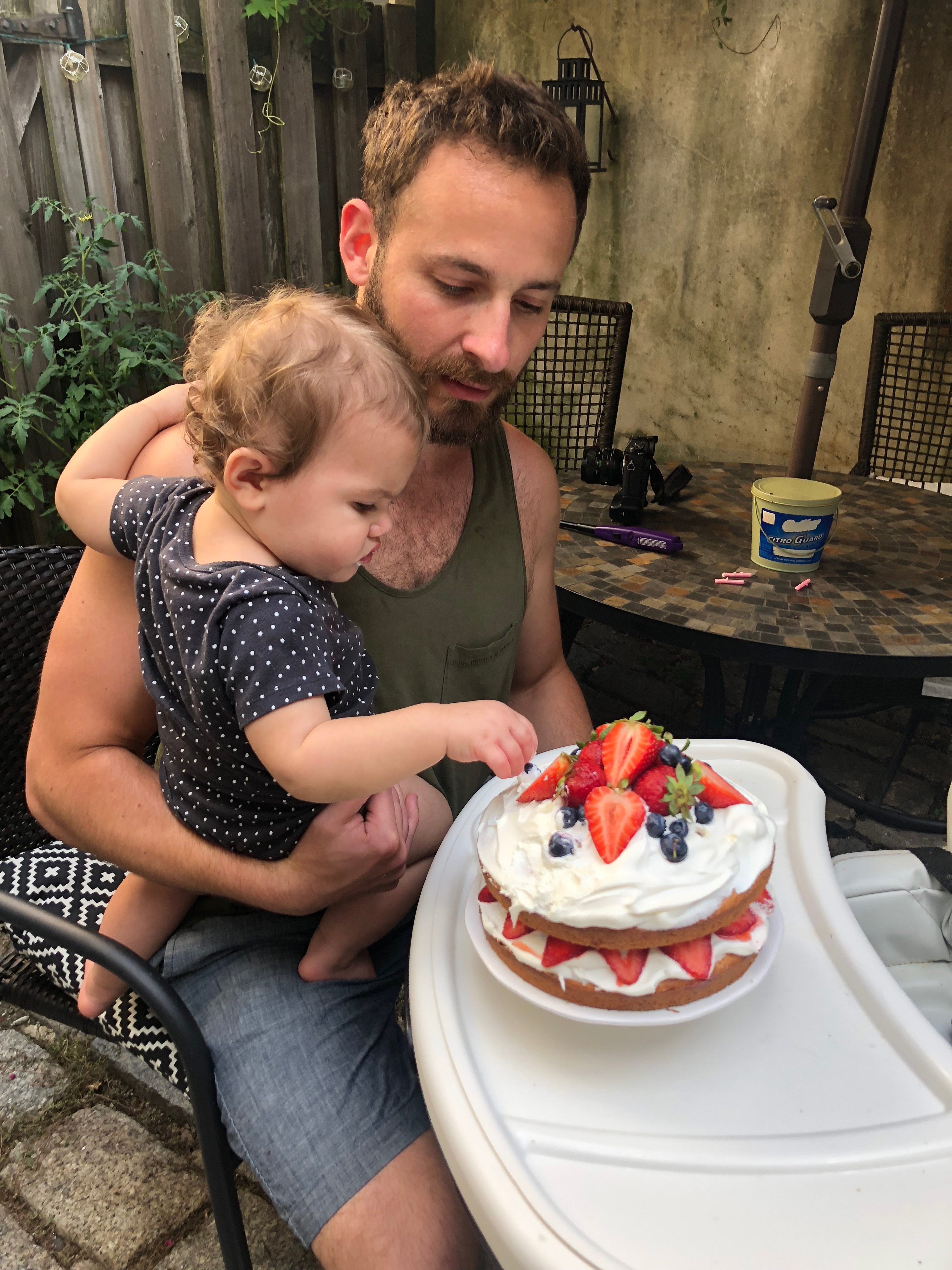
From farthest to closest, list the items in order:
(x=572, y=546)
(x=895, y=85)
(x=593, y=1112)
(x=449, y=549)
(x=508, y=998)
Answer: (x=895, y=85), (x=572, y=546), (x=449, y=549), (x=508, y=998), (x=593, y=1112)

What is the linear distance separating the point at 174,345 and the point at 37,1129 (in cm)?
271

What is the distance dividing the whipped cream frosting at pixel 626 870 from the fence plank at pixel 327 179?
11.8ft

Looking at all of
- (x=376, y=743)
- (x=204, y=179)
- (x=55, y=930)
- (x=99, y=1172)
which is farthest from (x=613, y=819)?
(x=204, y=179)

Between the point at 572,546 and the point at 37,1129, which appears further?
the point at 572,546

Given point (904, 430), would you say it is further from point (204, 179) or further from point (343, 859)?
point (343, 859)

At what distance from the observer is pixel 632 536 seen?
2115 millimetres

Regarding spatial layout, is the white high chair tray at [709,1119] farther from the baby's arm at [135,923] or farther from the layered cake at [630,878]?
the baby's arm at [135,923]

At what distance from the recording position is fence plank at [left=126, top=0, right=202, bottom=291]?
318cm

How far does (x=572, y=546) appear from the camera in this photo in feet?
6.95

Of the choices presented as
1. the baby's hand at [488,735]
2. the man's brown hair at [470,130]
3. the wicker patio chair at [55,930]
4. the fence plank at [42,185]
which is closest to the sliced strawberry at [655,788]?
the baby's hand at [488,735]

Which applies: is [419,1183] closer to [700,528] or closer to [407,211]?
[407,211]

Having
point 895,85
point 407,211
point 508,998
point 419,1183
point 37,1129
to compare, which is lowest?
point 37,1129

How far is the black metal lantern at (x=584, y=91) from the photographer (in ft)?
12.9

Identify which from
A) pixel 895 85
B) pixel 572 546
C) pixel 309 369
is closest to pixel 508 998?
pixel 309 369
